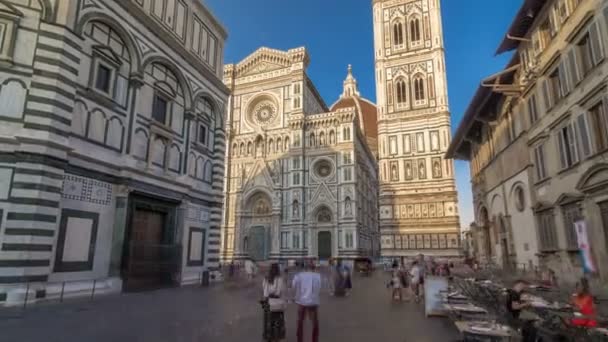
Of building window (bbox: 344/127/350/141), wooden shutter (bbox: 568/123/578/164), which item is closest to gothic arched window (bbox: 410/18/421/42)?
building window (bbox: 344/127/350/141)

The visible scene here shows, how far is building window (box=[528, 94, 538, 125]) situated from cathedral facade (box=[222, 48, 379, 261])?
2627 cm

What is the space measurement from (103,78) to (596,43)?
17615mm

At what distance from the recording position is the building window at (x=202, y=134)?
19.1 m

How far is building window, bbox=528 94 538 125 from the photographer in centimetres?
1711

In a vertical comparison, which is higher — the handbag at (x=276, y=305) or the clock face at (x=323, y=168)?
the clock face at (x=323, y=168)

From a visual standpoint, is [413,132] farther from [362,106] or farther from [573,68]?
[362,106]

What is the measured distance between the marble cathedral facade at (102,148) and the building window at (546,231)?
16234 mm

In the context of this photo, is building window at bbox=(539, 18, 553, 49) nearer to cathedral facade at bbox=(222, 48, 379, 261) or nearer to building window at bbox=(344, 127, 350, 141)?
cathedral facade at bbox=(222, 48, 379, 261)

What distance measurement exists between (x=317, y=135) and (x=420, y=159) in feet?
43.2

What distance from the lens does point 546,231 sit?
16234 millimetres

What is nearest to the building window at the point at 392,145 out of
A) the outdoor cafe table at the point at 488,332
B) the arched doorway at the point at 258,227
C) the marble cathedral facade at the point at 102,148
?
the arched doorway at the point at 258,227

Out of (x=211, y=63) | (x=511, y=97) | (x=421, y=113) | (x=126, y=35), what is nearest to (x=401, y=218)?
(x=421, y=113)

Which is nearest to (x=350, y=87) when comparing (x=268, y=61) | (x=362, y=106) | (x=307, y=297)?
(x=362, y=106)

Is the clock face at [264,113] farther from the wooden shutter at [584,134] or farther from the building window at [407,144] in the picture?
the wooden shutter at [584,134]
